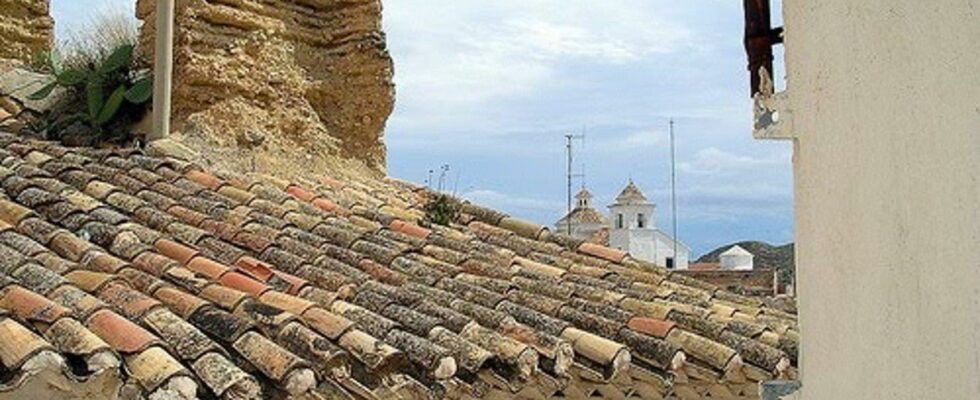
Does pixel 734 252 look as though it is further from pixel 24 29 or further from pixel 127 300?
pixel 127 300

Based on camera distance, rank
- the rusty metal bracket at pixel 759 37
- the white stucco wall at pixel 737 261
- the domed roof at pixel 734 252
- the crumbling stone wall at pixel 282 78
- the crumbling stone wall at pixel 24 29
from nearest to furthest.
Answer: the rusty metal bracket at pixel 759 37
the crumbling stone wall at pixel 282 78
the crumbling stone wall at pixel 24 29
the white stucco wall at pixel 737 261
the domed roof at pixel 734 252

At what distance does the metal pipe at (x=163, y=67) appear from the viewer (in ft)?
26.1

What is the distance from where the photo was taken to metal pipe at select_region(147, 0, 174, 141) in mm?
7965

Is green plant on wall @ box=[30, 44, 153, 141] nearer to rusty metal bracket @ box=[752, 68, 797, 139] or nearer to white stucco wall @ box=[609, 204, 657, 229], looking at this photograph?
rusty metal bracket @ box=[752, 68, 797, 139]

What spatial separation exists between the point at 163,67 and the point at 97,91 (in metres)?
0.85

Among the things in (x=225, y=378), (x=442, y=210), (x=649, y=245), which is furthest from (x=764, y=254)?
(x=225, y=378)

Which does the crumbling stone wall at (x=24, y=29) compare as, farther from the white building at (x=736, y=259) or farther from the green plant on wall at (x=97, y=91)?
the white building at (x=736, y=259)

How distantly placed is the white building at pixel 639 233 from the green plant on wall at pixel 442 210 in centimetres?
2368

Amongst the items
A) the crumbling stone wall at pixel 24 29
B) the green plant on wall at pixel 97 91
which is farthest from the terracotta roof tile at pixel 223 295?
the crumbling stone wall at pixel 24 29

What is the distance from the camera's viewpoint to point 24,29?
912 cm

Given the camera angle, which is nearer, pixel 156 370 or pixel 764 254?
pixel 156 370

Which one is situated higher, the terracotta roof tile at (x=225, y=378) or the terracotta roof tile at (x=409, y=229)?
the terracotta roof tile at (x=409, y=229)

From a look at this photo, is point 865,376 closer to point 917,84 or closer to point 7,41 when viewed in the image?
point 917,84

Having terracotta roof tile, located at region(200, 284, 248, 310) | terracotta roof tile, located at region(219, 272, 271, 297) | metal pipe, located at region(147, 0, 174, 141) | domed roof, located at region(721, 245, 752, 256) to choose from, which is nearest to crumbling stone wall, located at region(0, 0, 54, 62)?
metal pipe, located at region(147, 0, 174, 141)
